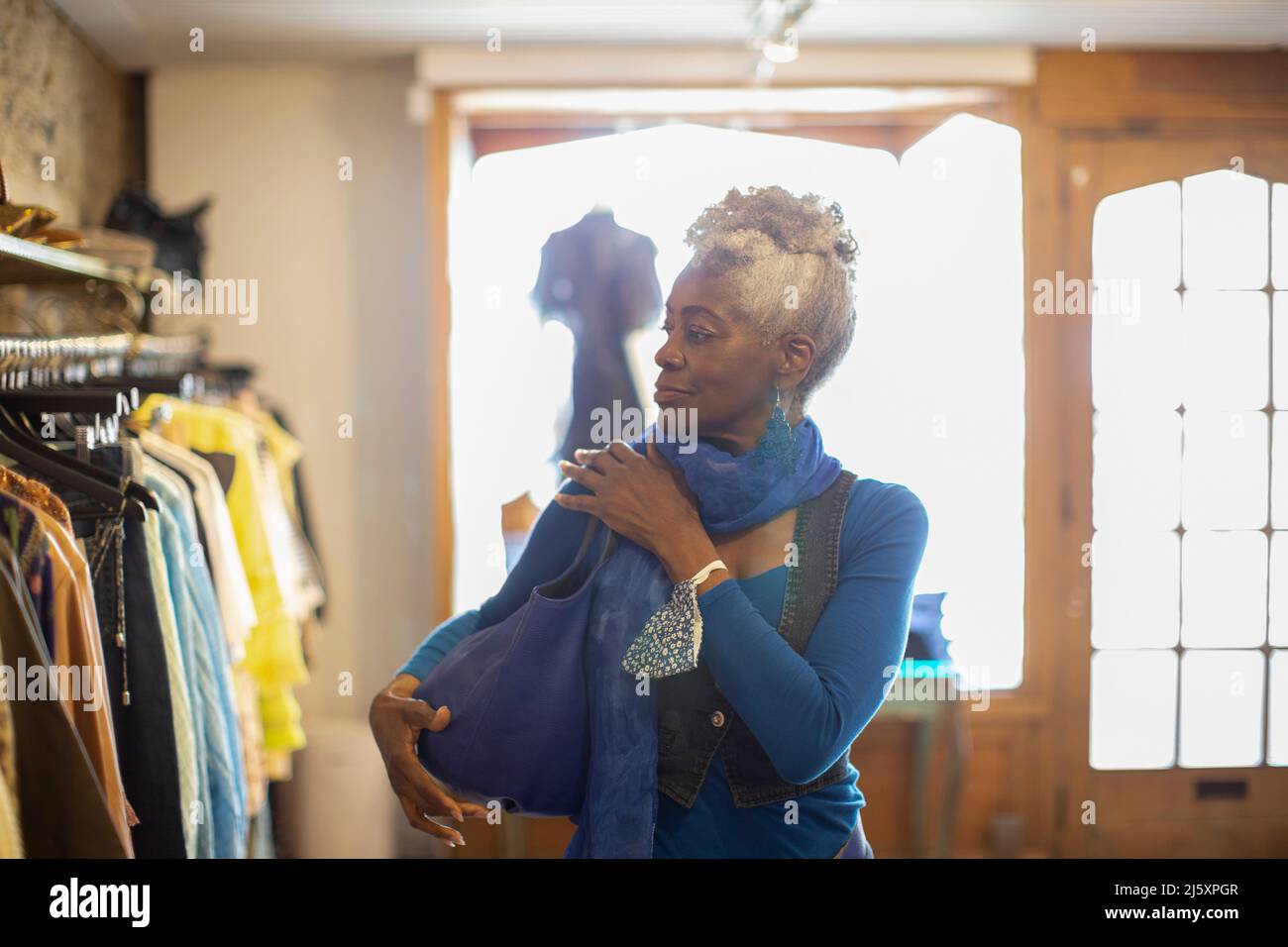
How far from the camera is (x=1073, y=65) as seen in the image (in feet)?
3.60

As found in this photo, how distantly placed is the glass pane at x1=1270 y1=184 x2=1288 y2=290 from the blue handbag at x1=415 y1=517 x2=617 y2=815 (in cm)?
75

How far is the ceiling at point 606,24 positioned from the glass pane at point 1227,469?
1.31 feet

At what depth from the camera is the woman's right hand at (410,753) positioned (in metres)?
0.84

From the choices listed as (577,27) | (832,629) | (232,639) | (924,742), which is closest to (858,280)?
(832,629)

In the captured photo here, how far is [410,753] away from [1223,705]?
83cm

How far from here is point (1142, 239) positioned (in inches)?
39.4

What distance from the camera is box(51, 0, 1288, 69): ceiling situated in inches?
40.3

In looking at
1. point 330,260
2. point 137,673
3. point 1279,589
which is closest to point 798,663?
point 1279,589

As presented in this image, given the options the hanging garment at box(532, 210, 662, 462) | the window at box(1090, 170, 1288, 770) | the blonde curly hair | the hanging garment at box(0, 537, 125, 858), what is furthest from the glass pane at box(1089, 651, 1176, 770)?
the hanging garment at box(0, 537, 125, 858)

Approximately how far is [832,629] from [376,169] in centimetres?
194

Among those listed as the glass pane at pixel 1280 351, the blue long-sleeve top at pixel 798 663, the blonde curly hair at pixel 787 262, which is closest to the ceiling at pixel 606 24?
the glass pane at pixel 1280 351

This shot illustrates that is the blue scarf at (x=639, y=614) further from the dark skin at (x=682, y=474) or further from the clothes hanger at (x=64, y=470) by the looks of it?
the clothes hanger at (x=64, y=470)

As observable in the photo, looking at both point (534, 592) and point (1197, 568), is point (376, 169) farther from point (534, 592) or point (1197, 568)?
point (1197, 568)

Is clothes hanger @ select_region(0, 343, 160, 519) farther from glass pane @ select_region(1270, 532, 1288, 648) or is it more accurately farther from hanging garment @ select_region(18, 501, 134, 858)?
glass pane @ select_region(1270, 532, 1288, 648)
